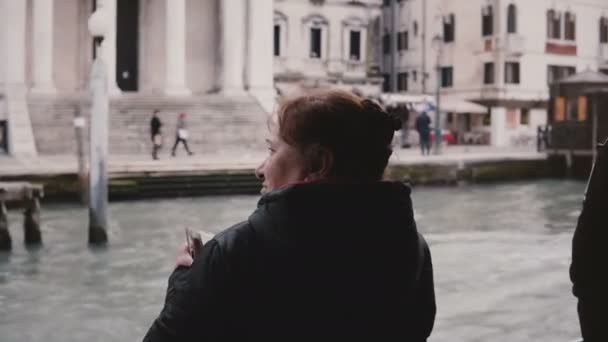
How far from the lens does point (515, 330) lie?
7.36 m

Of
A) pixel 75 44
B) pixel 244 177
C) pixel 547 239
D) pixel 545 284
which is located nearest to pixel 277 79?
pixel 75 44

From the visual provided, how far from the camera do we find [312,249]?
1799 millimetres

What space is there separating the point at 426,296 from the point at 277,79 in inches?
1370

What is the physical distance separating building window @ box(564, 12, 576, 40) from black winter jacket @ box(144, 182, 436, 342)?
42.3 metres

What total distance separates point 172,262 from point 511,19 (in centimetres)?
3126

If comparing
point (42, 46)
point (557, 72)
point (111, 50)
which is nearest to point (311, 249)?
point (42, 46)

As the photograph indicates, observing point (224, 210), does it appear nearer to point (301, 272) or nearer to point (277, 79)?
point (301, 272)

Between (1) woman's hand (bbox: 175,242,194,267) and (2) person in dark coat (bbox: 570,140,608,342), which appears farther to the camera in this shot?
(2) person in dark coat (bbox: 570,140,608,342)

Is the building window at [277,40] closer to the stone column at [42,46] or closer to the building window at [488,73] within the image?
the building window at [488,73]

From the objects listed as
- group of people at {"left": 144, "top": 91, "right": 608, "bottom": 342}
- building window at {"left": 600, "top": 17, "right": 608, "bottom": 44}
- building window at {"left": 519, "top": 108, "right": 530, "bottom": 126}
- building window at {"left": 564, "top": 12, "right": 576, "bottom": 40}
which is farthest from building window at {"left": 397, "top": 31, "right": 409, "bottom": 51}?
group of people at {"left": 144, "top": 91, "right": 608, "bottom": 342}

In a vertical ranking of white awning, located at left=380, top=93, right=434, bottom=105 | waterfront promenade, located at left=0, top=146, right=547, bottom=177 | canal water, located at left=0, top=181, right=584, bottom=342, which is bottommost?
canal water, located at left=0, top=181, right=584, bottom=342

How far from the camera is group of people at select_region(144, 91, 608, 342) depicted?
176cm

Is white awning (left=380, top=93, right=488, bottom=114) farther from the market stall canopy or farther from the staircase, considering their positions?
the staircase

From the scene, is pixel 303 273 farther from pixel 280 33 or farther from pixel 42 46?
pixel 280 33
